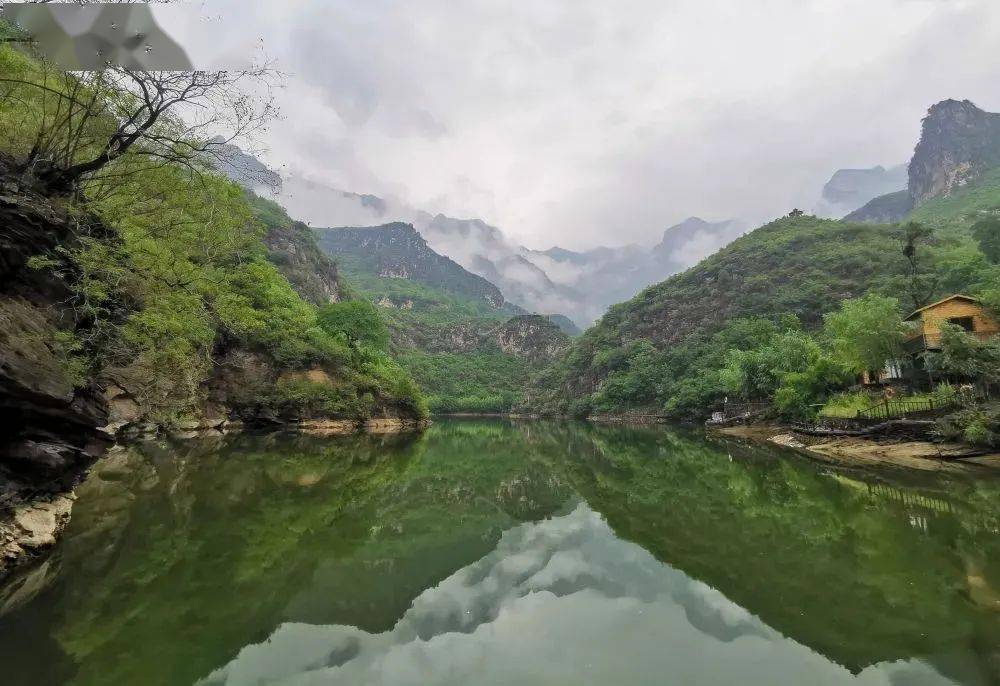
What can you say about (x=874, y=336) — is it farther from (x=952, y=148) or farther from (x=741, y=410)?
(x=952, y=148)

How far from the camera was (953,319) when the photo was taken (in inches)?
1107

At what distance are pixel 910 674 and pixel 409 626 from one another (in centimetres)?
563

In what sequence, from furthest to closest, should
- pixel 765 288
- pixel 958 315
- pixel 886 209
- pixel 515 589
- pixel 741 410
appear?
→ 1. pixel 886 209
2. pixel 765 288
3. pixel 741 410
4. pixel 958 315
5. pixel 515 589

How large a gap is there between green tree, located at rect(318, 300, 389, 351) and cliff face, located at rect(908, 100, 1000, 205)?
14276cm

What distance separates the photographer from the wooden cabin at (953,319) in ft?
89.4

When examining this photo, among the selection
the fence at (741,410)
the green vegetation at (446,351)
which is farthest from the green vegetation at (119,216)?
the green vegetation at (446,351)

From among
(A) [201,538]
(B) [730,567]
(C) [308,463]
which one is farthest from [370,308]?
(B) [730,567]

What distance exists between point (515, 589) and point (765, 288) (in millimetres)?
84990

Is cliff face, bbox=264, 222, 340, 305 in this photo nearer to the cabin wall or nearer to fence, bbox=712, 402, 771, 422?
fence, bbox=712, 402, 771, 422

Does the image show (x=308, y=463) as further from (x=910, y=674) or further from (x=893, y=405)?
(x=893, y=405)

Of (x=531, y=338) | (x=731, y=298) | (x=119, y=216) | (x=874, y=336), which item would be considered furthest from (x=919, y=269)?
(x=531, y=338)

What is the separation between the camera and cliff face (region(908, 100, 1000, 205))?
120562mm

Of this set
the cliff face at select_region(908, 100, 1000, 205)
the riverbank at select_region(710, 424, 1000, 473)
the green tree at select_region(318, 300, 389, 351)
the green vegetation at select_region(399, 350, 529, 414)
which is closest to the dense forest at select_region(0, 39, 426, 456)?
the riverbank at select_region(710, 424, 1000, 473)

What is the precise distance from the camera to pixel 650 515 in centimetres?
1325
